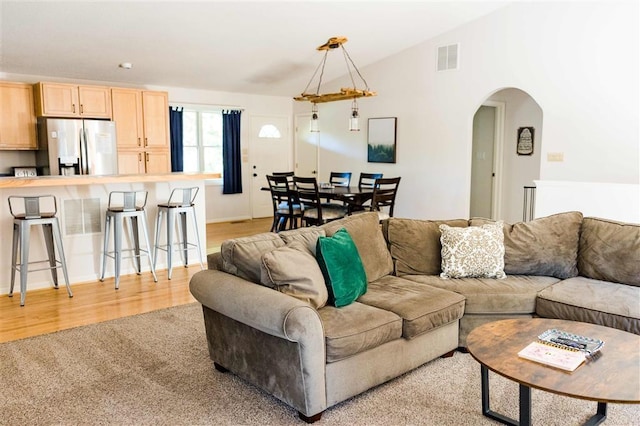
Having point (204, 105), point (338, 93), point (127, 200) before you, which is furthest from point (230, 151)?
point (127, 200)

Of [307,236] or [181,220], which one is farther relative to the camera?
[181,220]

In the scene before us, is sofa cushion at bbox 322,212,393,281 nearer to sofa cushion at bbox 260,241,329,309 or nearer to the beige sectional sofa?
the beige sectional sofa

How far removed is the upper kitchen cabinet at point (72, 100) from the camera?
6.18 metres

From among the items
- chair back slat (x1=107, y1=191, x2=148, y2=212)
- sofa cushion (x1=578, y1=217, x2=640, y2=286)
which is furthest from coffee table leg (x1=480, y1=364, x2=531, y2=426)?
chair back slat (x1=107, y1=191, x2=148, y2=212)

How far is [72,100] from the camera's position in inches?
251

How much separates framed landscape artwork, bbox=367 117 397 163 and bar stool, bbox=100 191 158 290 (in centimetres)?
396

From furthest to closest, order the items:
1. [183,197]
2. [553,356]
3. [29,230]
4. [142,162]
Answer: [142,162] < [183,197] < [29,230] < [553,356]

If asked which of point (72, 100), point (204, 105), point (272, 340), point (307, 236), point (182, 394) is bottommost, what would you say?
point (182, 394)

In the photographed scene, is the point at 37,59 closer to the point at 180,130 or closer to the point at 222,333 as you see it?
the point at 180,130

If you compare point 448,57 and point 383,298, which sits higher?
point 448,57

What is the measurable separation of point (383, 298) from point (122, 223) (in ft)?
10.5

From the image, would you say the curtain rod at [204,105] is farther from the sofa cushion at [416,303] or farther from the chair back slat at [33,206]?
the sofa cushion at [416,303]

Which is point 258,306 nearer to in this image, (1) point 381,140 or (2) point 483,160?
(1) point 381,140

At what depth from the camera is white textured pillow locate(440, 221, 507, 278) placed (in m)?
3.42
